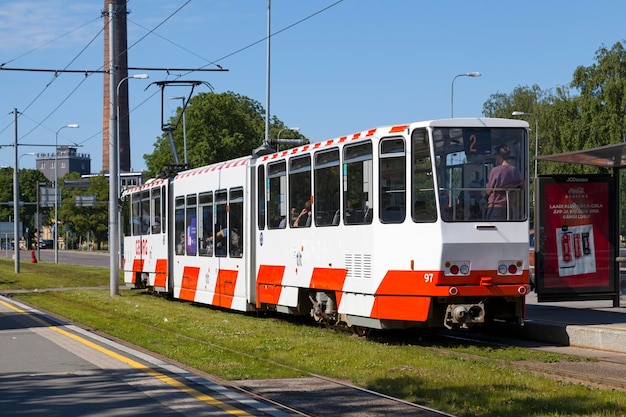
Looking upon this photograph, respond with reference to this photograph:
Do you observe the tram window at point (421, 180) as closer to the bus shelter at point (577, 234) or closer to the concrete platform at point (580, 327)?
the concrete platform at point (580, 327)

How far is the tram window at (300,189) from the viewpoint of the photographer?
17469mm

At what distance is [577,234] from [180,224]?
10.5 meters

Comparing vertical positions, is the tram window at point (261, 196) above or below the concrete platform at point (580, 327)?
above

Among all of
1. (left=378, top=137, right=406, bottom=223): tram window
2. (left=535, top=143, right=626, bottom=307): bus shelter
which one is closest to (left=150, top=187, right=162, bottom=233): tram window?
(left=535, top=143, right=626, bottom=307): bus shelter

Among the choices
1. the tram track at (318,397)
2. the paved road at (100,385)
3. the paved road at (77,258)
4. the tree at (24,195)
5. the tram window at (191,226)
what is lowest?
the paved road at (77,258)

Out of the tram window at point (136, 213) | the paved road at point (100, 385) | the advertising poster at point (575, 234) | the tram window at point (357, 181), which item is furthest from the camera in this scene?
the tram window at point (136, 213)

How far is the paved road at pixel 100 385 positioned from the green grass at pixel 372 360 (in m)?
0.69

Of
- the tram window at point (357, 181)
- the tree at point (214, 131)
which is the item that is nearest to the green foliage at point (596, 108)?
the tree at point (214, 131)

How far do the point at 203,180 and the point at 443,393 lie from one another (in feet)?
45.1

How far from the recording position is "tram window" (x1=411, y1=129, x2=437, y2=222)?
14.6 metres

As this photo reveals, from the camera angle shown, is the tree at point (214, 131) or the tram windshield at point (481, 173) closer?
the tram windshield at point (481, 173)

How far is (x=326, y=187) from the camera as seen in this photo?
55.0 ft

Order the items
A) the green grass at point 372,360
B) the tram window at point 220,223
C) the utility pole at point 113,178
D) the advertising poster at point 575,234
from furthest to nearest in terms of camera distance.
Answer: the utility pole at point 113,178 → the tram window at point 220,223 → the advertising poster at point 575,234 → the green grass at point 372,360

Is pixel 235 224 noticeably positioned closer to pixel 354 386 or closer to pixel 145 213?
pixel 145 213
